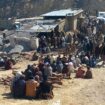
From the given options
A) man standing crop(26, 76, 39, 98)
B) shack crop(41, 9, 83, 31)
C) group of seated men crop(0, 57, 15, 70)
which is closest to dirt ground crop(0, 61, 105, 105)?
man standing crop(26, 76, 39, 98)

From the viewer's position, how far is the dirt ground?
803 inches

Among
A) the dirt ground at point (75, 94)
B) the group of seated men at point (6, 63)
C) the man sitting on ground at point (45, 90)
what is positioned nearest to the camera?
the dirt ground at point (75, 94)

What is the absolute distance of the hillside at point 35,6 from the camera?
5797 centimetres

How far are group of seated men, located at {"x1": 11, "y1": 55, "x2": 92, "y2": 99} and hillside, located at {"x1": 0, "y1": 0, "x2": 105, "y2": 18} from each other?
103 feet

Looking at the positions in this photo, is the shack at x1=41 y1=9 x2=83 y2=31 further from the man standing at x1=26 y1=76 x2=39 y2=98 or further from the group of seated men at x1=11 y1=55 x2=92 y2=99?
the man standing at x1=26 y1=76 x2=39 y2=98

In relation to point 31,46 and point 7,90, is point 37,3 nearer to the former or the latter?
point 31,46

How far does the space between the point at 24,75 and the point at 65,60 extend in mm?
5014

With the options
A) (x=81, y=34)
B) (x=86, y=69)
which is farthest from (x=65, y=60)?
(x=81, y=34)

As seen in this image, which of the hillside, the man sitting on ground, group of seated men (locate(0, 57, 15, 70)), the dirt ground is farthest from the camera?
the hillside

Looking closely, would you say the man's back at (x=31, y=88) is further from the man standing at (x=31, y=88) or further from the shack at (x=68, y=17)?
the shack at (x=68, y=17)

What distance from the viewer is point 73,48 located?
3200 centimetres

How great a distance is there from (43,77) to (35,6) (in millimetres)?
36131

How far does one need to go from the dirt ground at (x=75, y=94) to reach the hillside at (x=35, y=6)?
111ft

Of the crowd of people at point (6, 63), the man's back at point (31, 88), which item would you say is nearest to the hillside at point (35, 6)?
the crowd of people at point (6, 63)
